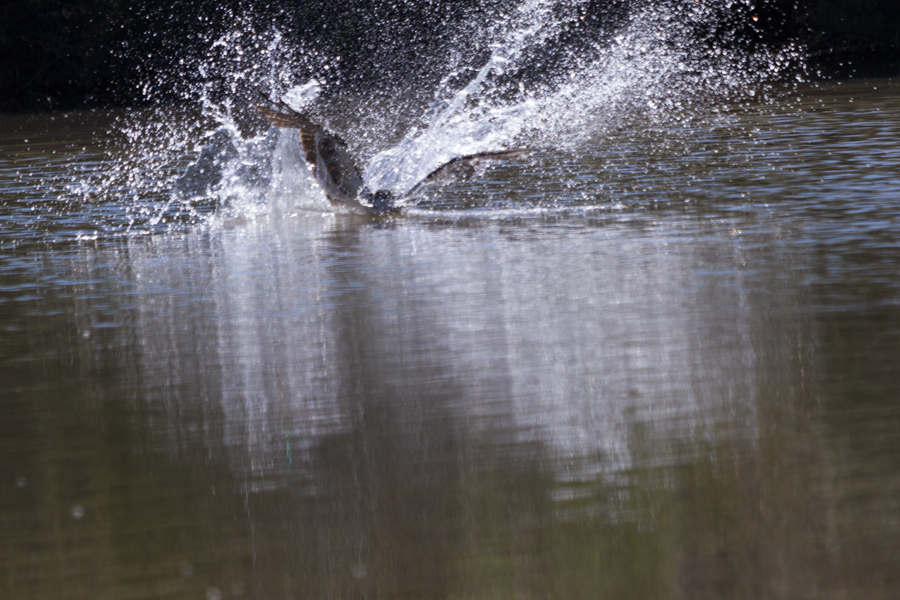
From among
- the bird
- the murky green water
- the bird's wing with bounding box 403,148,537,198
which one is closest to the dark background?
the bird's wing with bounding box 403,148,537,198

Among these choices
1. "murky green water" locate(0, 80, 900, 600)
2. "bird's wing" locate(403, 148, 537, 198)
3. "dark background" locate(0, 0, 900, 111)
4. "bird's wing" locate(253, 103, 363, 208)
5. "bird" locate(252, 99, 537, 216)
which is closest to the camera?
"murky green water" locate(0, 80, 900, 600)

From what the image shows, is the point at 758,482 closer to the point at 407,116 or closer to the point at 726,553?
the point at 726,553

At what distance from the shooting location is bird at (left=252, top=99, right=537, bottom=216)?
10.1m

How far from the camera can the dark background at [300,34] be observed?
29297 mm

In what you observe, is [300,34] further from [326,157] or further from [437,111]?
[326,157]

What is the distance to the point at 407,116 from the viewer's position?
1883 cm

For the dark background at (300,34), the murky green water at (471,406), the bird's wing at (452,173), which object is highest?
the dark background at (300,34)

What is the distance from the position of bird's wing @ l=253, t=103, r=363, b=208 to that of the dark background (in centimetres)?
1848

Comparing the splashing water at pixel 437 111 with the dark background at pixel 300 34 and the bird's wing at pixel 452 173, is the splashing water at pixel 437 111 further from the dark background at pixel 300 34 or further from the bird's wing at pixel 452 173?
the dark background at pixel 300 34

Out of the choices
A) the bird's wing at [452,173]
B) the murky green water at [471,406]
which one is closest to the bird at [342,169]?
the bird's wing at [452,173]

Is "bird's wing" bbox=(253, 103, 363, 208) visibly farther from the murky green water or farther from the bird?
the murky green water

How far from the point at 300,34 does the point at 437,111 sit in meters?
14.7

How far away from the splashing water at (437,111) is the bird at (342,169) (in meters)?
0.18

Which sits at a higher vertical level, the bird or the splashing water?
the splashing water
